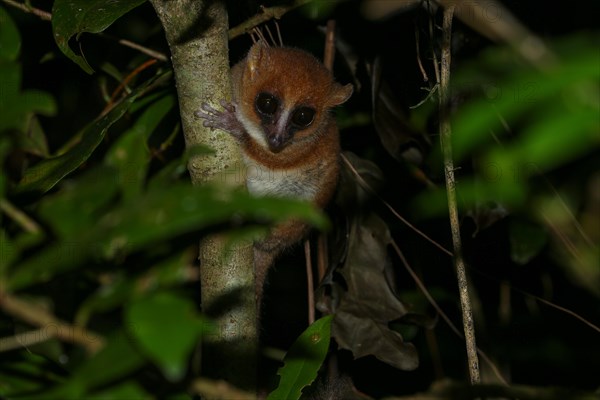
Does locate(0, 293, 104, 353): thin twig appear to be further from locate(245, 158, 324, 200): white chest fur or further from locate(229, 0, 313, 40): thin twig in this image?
locate(245, 158, 324, 200): white chest fur

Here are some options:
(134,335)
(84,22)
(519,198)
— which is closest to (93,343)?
(134,335)

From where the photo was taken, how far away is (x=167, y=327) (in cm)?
110

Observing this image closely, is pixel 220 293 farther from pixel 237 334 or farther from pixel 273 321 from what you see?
pixel 273 321

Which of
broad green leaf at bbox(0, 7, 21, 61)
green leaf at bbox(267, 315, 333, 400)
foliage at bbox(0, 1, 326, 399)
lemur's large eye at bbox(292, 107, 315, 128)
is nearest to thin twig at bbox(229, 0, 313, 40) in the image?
lemur's large eye at bbox(292, 107, 315, 128)

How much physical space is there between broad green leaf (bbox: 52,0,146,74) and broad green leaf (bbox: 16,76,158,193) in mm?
319

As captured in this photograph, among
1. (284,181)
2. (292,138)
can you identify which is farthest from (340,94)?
(284,181)

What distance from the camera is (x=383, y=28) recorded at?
424 centimetres

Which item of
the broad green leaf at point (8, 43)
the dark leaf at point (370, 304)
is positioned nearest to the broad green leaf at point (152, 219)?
the broad green leaf at point (8, 43)

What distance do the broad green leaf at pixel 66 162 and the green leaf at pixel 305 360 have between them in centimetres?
113

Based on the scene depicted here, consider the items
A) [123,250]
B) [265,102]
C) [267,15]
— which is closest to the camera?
[123,250]

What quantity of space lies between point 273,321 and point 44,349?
5.85ft

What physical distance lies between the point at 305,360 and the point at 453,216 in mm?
845

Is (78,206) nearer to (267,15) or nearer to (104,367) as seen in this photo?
(104,367)

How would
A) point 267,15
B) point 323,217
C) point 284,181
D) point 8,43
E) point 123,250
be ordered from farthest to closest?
point 284,181, point 267,15, point 8,43, point 123,250, point 323,217
